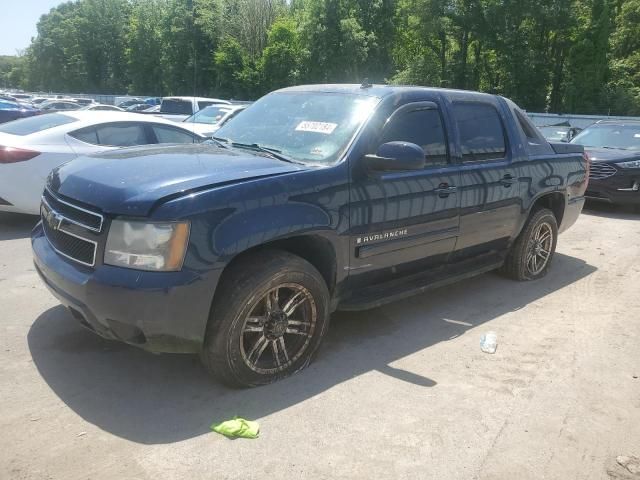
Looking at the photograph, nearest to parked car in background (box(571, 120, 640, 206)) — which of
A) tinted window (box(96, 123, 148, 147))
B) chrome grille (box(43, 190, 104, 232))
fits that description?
tinted window (box(96, 123, 148, 147))

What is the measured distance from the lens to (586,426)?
10.8 ft

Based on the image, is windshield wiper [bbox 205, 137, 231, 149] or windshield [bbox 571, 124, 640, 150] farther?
windshield [bbox 571, 124, 640, 150]

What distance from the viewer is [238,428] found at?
3.02 metres

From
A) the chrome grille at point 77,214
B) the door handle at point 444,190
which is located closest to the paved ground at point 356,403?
the chrome grille at point 77,214

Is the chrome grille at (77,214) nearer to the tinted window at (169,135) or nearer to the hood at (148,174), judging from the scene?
the hood at (148,174)

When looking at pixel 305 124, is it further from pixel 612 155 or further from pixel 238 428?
pixel 612 155

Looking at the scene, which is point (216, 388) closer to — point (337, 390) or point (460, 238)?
point (337, 390)

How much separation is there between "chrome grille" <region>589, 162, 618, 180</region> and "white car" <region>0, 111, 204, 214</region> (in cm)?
704

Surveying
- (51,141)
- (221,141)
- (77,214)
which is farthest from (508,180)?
(51,141)

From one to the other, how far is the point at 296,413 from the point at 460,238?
219 cm

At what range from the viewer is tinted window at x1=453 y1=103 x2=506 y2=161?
4680 mm

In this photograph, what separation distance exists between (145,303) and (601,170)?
367 inches

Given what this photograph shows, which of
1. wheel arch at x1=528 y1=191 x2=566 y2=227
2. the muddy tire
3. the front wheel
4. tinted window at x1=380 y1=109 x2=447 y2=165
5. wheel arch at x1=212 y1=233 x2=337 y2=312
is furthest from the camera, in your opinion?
wheel arch at x1=528 y1=191 x2=566 y2=227

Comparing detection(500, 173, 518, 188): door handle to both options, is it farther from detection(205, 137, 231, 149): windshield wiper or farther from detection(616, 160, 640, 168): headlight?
detection(616, 160, 640, 168): headlight
